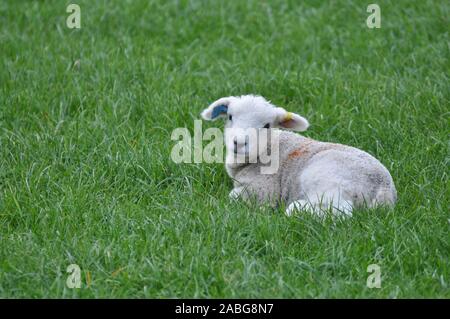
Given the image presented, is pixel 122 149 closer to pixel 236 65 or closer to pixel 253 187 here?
pixel 253 187

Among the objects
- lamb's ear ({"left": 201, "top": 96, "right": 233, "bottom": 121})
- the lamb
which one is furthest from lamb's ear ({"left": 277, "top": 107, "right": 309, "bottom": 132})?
lamb's ear ({"left": 201, "top": 96, "right": 233, "bottom": 121})

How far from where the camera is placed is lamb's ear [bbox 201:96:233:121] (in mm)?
5961

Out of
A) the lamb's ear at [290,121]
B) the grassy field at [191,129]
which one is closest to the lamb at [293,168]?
the lamb's ear at [290,121]

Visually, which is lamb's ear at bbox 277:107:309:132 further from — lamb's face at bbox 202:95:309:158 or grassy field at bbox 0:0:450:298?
grassy field at bbox 0:0:450:298

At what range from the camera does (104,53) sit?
26.9 ft

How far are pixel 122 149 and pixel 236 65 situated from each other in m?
1.93

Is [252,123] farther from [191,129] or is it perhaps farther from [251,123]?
[191,129]

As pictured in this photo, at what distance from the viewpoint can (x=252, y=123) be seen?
5.72 meters

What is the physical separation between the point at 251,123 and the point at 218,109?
382 mm

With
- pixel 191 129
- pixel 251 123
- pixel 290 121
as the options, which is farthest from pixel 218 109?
pixel 191 129

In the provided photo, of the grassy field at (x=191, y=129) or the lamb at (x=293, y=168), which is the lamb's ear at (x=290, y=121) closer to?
the lamb at (x=293, y=168)

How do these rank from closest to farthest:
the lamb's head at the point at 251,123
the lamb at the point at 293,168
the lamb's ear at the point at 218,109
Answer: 1. the lamb at the point at 293,168
2. the lamb's head at the point at 251,123
3. the lamb's ear at the point at 218,109

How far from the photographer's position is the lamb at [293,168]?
5.43 m
